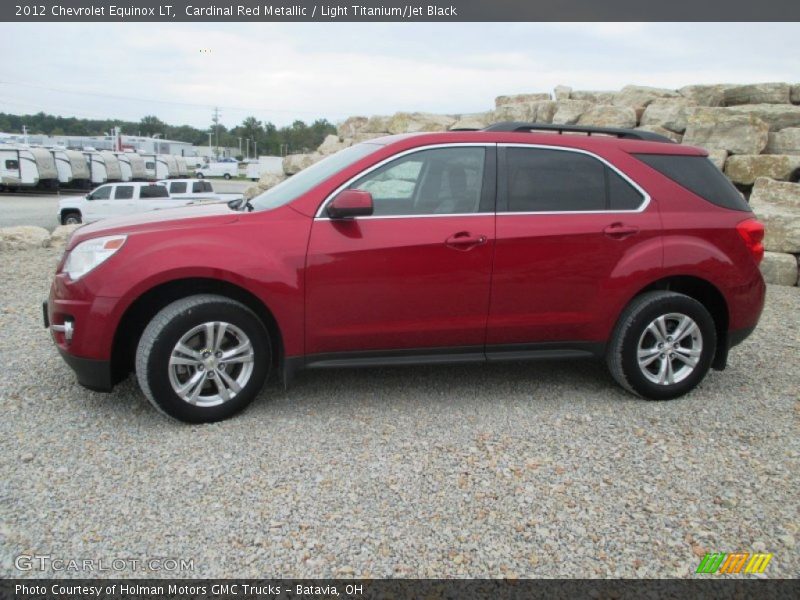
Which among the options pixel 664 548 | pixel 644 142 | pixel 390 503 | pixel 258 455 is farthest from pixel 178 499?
pixel 644 142

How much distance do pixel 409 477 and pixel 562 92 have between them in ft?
49.6

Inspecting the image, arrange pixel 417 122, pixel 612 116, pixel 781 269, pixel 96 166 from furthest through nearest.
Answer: pixel 96 166 → pixel 417 122 → pixel 612 116 → pixel 781 269

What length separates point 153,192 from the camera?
19.4 m

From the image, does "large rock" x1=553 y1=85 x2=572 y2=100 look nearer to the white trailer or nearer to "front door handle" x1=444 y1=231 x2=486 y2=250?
"front door handle" x1=444 y1=231 x2=486 y2=250

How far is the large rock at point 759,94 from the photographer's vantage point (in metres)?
12.6

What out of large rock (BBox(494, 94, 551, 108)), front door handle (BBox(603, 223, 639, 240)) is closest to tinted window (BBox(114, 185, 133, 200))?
large rock (BBox(494, 94, 551, 108))

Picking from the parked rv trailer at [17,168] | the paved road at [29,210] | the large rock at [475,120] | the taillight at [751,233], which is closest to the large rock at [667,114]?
the large rock at [475,120]

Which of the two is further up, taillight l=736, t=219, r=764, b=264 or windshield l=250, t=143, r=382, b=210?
windshield l=250, t=143, r=382, b=210

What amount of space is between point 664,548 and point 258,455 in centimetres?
207

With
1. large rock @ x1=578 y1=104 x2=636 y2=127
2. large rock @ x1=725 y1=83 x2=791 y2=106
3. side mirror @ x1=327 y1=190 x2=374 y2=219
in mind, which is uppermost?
large rock @ x1=725 y1=83 x2=791 y2=106

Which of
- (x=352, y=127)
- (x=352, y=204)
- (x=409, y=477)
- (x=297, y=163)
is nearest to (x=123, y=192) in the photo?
(x=297, y=163)

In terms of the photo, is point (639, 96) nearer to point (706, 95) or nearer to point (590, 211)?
point (706, 95)

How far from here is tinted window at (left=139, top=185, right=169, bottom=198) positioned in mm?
19203

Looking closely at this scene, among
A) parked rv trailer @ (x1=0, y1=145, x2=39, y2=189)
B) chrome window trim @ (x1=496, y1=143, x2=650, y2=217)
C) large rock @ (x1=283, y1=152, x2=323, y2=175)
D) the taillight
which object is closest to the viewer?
chrome window trim @ (x1=496, y1=143, x2=650, y2=217)
